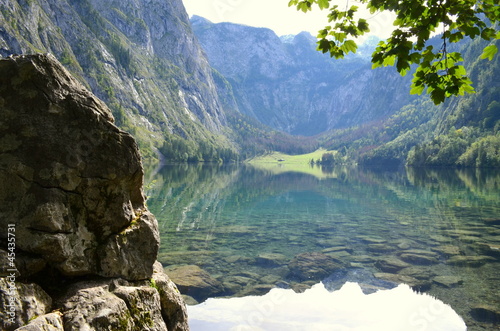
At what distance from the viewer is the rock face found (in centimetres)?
623

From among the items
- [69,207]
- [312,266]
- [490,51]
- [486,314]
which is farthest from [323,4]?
[312,266]

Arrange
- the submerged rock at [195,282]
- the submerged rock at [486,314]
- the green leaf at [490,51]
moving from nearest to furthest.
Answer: the green leaf at [490,51], the submerged rock at [486,314], the submerged rock at [195,282]

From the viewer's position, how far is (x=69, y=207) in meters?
7.09

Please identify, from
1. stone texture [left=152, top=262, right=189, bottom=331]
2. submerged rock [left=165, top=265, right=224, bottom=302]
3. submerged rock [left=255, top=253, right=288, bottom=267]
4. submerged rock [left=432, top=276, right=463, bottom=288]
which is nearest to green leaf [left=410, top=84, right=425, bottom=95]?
stone texture [left=152, top=262, right=189, bottom=331]

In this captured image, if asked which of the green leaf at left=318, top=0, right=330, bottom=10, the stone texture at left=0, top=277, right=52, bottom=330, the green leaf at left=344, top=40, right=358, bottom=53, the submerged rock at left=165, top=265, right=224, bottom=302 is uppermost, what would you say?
the green leaf at left=318, top=0, right=330, bottom=10

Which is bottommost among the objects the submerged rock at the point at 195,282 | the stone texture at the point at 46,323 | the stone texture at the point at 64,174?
the submerged rock at the point at 195,282

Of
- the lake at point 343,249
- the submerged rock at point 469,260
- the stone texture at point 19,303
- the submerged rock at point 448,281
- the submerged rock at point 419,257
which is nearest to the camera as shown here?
the stone texture at point 19,303

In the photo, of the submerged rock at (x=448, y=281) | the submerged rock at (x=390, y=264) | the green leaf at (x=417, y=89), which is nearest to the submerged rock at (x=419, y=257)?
the submerged rock at (x=390, y=264)

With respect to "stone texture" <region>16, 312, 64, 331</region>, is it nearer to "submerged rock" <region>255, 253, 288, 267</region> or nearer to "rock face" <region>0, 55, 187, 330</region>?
"rock face" <region>0, 55, 187, 330</region>

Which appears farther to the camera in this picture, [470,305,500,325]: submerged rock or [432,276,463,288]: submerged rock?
[432,276,463,288]: submerged rock

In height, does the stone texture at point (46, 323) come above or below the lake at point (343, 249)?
above

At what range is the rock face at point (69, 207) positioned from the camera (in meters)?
6.23

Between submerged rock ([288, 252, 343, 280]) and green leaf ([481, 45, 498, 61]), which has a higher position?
green leaf ([481, 45, 498, 61])

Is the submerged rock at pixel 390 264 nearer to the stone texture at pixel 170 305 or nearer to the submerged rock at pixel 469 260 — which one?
the submerged rock at pixel 469 260
